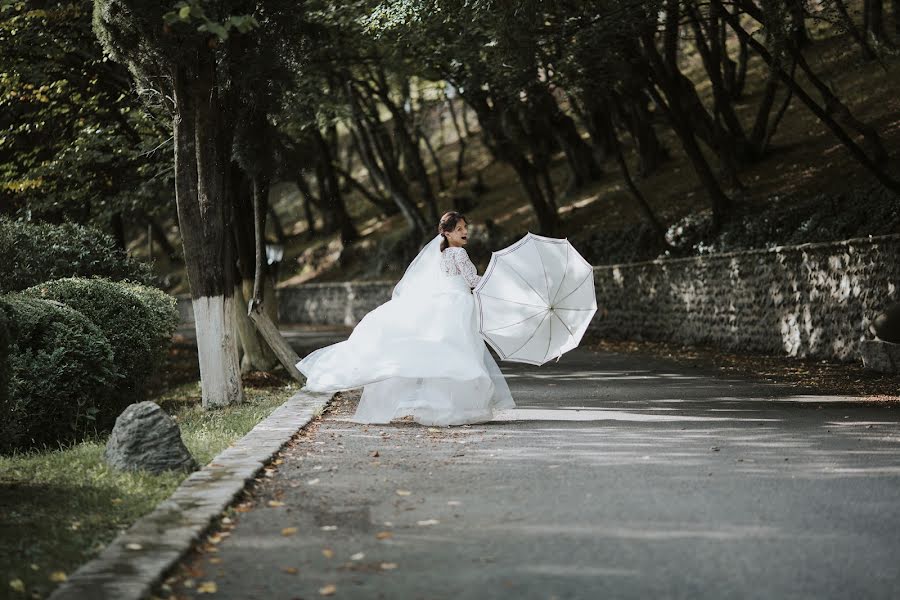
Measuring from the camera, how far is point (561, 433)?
31.8ft

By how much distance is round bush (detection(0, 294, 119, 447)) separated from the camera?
→ 1100cm

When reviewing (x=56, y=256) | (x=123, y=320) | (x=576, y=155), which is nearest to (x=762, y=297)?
(x=123, y=320)

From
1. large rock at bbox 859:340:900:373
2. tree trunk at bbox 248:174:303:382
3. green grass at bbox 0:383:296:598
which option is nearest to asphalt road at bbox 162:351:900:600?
green grass at bbox 0:383:296:598

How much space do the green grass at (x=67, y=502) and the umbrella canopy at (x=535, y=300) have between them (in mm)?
2747

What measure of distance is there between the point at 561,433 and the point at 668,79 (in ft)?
51.3

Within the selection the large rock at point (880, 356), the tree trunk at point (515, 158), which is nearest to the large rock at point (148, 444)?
the large rock at point (880, 356)

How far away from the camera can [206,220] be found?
523 inches

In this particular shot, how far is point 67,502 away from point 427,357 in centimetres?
421

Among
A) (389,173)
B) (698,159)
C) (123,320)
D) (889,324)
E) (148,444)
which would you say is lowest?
(889,324)

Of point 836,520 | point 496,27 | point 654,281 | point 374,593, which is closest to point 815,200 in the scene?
point 654,281

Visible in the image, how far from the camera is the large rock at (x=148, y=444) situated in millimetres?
8102

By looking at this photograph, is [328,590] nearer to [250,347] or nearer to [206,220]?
[206,220]

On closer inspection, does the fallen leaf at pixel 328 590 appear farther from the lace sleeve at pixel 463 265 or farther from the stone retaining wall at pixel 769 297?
the stone retaining wall at pixel 769 297

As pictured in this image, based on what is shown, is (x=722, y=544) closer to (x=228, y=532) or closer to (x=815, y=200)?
(x=228, y=532)
